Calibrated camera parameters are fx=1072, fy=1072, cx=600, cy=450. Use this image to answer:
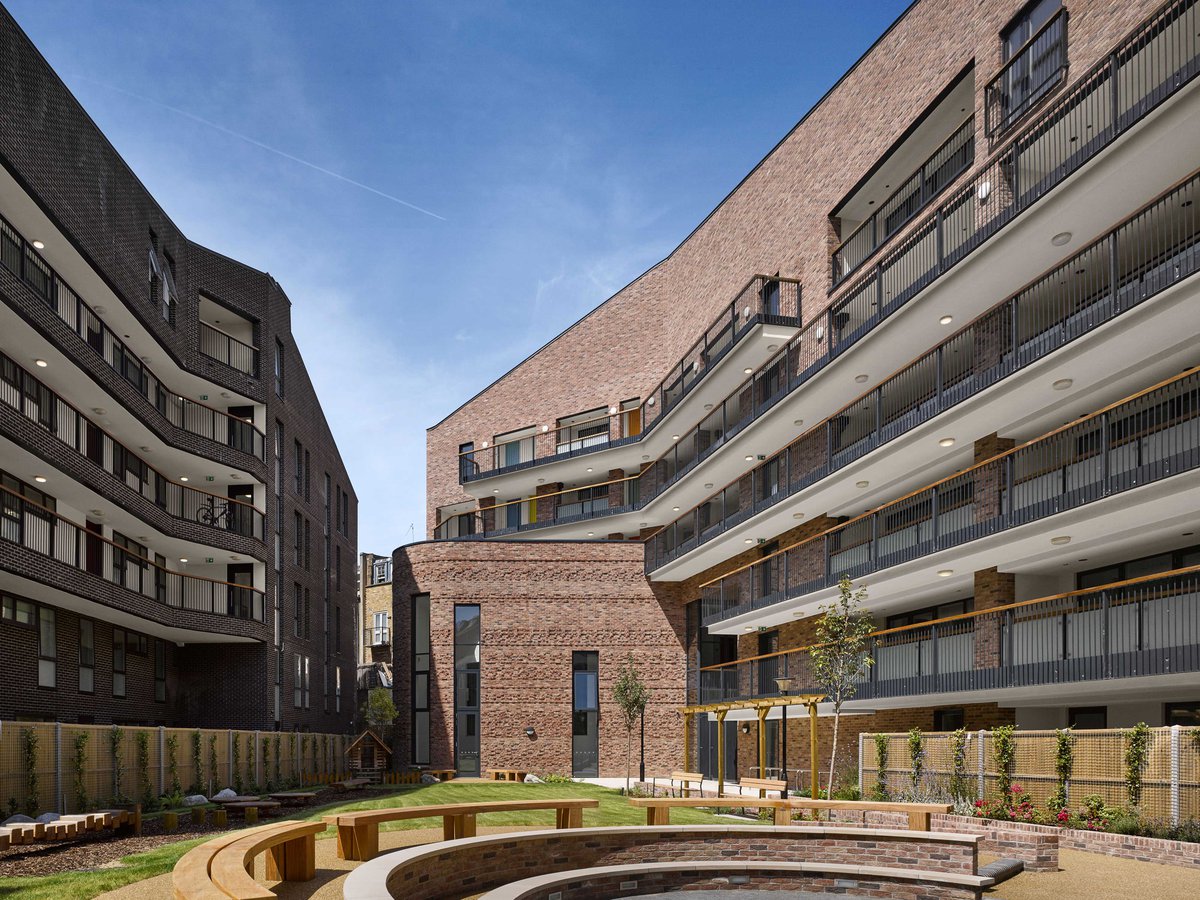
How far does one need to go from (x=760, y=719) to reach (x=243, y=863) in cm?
2014

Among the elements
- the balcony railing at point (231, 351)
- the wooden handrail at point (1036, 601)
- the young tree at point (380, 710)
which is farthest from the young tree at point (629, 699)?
the balcony railing at point (231, 351)

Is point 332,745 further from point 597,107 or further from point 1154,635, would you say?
point 1154,635

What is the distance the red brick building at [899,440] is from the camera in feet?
56.7

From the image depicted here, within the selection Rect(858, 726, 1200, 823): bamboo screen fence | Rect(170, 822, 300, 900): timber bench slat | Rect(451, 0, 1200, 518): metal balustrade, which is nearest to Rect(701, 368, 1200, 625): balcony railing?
Rect(858, 726, 1200, 823): bamboo screen fence

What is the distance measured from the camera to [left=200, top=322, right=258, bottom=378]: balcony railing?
3572 centimetres

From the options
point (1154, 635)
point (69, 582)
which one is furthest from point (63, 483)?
point (1154, 635)

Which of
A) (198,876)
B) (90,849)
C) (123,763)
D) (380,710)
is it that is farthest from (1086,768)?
(380,710)

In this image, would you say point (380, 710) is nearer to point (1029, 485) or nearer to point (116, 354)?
point (116, 354)

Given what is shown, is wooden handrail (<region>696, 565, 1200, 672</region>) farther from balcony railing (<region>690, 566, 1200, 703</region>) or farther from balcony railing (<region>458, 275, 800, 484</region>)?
balcony railing (<region>458, 275, 800, 484</region>)

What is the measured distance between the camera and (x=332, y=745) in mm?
39219

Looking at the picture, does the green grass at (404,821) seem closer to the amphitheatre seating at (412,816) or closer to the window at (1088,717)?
the amphitheatre seating at (412,816)

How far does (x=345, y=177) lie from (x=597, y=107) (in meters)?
11.9

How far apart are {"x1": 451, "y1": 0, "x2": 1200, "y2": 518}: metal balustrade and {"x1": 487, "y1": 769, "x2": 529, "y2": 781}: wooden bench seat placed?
41.0 ft

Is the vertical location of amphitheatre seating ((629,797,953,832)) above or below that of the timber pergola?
above
